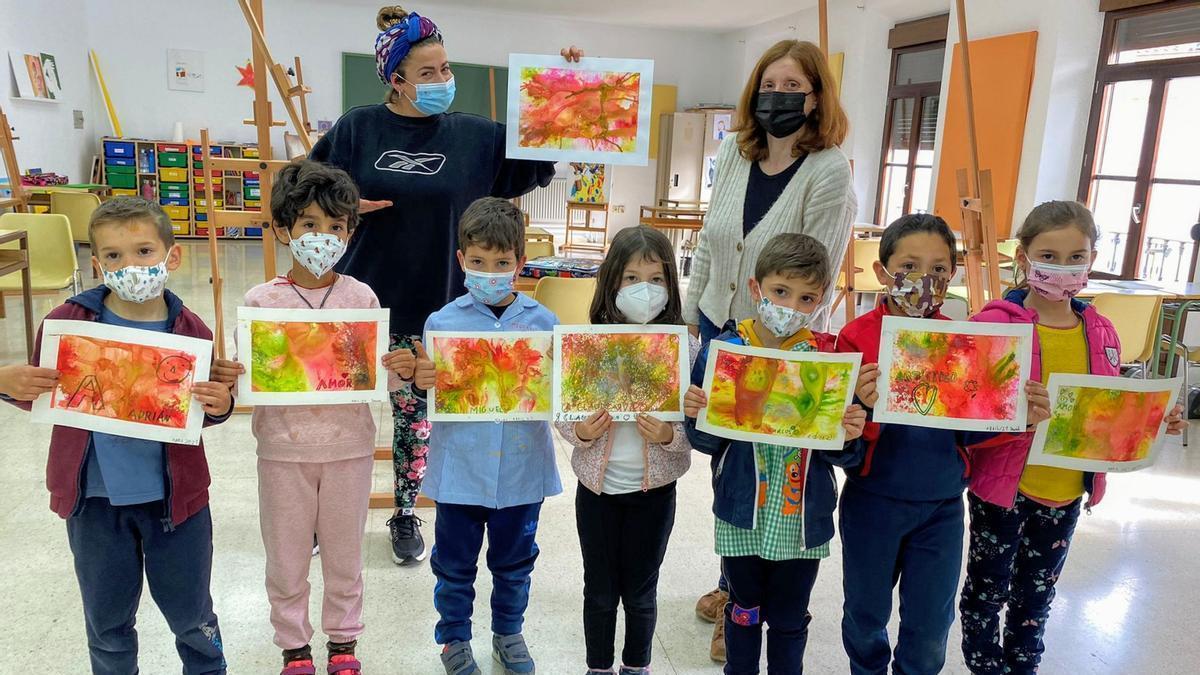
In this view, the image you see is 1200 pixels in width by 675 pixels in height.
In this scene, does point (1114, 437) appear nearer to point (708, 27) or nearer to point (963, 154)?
point (963, 154)

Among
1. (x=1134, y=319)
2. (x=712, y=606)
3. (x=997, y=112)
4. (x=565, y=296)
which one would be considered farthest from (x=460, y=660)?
(x=997, y=112)

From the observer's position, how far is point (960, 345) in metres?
1.79

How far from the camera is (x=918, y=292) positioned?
1.82 meters

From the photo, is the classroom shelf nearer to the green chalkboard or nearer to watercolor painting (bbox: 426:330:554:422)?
the green chalkboard

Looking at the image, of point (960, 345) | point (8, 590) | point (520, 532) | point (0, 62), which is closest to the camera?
point (960, 345)

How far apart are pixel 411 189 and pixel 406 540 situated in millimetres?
1243

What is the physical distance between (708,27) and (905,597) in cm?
1290

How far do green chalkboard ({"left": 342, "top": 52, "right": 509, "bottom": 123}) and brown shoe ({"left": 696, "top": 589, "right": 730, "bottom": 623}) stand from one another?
10541mm

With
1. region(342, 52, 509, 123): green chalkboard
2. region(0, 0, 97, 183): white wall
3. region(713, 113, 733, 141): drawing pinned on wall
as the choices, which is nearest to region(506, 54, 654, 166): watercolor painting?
region(0, 0, 97, 183): white wall

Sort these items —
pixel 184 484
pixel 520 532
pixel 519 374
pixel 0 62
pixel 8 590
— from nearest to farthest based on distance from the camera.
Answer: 1. pixel 184 484
2. pixel 519 374
3. pixel 520 532
4. pixel 8 590
5. pixel 0 62

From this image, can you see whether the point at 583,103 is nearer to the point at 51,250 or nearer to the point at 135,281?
the point at 135,281

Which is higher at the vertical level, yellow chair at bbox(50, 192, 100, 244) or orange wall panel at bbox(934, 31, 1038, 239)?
orange wall panel at bbox(934, 31, 1038, 239)

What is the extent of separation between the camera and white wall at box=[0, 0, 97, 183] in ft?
26.6

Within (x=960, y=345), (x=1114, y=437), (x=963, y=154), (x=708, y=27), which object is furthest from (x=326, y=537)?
(x=708, y=27)
